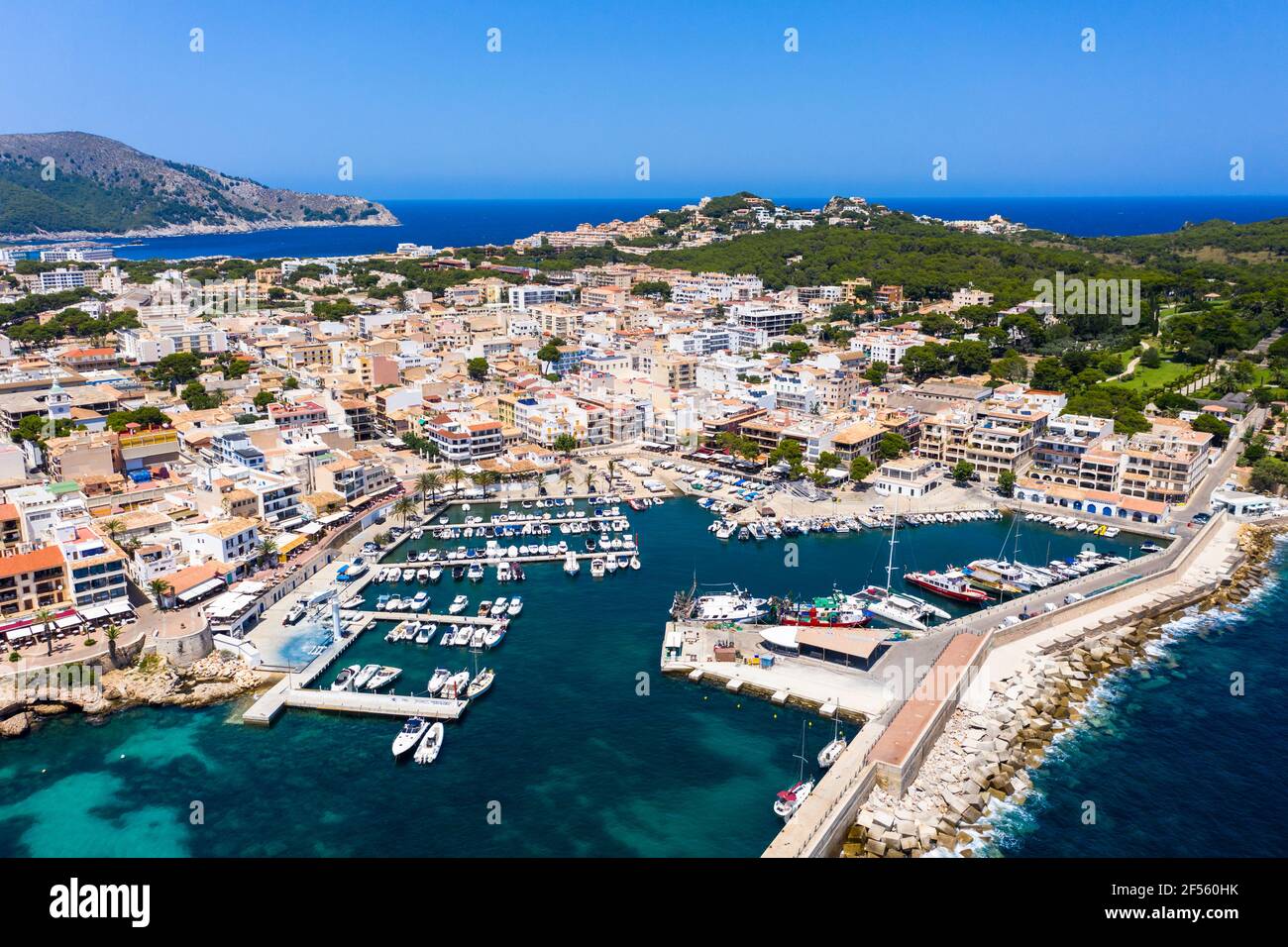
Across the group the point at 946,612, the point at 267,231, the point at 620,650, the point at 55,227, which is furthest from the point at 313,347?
the point at 267,231

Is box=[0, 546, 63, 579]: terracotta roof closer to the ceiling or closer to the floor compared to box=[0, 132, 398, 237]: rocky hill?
closer to the floor

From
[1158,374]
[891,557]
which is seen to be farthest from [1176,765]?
[1158,374]

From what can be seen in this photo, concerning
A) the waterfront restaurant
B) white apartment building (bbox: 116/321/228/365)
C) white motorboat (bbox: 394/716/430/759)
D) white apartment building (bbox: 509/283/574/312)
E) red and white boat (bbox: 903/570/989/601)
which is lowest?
white motorboat (bbox: 394/716/430/759)

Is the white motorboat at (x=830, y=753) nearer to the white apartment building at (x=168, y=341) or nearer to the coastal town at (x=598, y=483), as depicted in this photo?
the coastal town at (x=598, y=483)

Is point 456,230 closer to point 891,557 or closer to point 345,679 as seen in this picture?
point 891,557

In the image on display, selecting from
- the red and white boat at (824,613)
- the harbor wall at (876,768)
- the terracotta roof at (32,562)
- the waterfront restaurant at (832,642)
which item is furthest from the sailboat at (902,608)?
the terracotta roof at (32,562)

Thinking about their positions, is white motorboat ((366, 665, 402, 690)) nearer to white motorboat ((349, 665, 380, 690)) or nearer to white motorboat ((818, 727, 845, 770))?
white motorboat ((349, 665, 380, 690))

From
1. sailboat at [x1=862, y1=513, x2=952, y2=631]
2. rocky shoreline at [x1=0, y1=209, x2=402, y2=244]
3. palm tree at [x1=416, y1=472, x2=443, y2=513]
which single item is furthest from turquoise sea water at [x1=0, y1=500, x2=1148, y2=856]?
rocky shoreline at [x1=0, y1=209, x2=402, y2=244]
